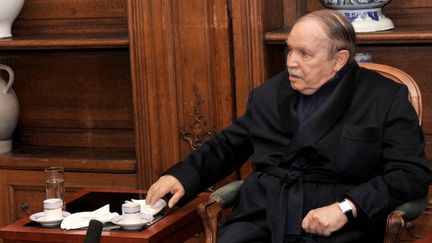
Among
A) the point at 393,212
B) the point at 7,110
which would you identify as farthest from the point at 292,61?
the point at 7,110

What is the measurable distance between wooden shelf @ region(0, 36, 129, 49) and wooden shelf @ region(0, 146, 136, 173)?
20.3 inches

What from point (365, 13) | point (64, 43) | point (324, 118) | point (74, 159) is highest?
point (365, 13)

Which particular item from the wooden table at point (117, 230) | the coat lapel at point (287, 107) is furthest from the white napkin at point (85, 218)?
the coat lapel at point (287, 107)

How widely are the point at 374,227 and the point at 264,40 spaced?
1151mm

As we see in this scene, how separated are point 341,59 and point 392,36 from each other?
26.3 inches

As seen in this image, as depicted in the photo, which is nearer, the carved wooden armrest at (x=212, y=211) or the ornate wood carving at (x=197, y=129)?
the carved wooden armrest at (x=212, y=211)

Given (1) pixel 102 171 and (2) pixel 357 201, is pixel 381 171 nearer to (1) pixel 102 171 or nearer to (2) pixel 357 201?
(2) pixel 357 201

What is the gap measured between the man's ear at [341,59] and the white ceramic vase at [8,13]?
1.91 metres

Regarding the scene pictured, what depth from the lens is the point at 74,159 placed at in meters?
4.34

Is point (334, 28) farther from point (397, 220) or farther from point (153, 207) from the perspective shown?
point (153, 207)

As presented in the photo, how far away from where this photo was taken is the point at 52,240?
3068 mm

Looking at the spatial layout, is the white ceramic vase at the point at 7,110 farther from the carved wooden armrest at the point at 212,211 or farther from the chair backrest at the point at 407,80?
the chair backrest at the point at 407,80

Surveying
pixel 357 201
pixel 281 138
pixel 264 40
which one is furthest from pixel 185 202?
pixel 264 40

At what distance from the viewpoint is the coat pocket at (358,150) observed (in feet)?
9.82
